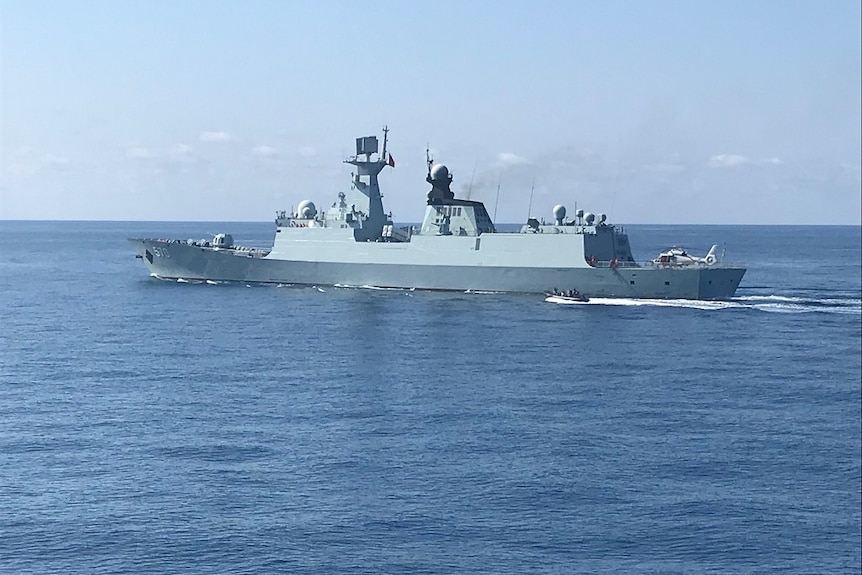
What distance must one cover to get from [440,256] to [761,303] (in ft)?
58.0

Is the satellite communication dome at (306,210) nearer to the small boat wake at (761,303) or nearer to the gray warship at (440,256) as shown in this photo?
the gray warship at (440,256)

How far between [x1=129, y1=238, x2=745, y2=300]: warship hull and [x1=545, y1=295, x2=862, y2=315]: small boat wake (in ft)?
2.57

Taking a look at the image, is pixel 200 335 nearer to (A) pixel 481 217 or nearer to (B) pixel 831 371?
(A) pixel 481 217

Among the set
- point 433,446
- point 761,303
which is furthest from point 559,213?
point 433,446

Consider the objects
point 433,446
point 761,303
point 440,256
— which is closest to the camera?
point 433,446

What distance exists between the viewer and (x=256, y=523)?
814 inches

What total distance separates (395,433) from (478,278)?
3085 cm

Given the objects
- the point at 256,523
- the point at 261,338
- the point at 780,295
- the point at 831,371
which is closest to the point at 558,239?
the point at 780,295

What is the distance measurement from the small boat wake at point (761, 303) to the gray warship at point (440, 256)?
806mm

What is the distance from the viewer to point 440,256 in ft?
191

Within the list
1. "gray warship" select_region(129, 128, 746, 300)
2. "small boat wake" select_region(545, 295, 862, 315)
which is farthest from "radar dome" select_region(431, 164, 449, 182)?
"small boat wake" select_region(545, 295, 862, 315)

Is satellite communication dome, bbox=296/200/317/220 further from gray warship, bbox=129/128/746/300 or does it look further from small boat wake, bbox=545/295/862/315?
small boat wake, bbox=545/295/862/315

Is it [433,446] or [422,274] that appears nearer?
[433,446]

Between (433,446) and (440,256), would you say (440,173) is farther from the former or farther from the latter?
(433,446)
